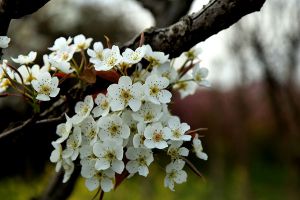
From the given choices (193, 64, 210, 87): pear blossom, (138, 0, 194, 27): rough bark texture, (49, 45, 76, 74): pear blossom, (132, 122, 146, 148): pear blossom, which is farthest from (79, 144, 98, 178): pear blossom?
(138, 0, 194, 27): rough bark texture

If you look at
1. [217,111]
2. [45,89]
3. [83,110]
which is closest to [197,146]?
[83,110]

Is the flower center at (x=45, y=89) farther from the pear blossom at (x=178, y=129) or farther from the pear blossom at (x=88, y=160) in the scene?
the pear blossom at (x=178, y=129)

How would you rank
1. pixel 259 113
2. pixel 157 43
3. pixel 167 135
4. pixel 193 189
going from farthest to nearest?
pixel 259 113
pixel 193 189
pixel 157 43
pixel 167 135

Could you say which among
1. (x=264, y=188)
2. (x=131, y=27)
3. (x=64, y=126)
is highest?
(x=64, y=126)

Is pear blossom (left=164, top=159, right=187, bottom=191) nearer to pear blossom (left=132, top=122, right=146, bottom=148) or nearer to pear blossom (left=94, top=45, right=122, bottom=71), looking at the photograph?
pear blossom (left=132, top=122, right=146, bottom=148)

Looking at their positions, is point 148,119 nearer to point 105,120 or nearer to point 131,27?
point 105,120

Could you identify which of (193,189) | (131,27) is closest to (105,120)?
(193,189)

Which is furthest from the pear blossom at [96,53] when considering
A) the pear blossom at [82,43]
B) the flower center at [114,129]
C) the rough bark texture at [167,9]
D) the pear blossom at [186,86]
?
the rough bark texture at [167,9]
